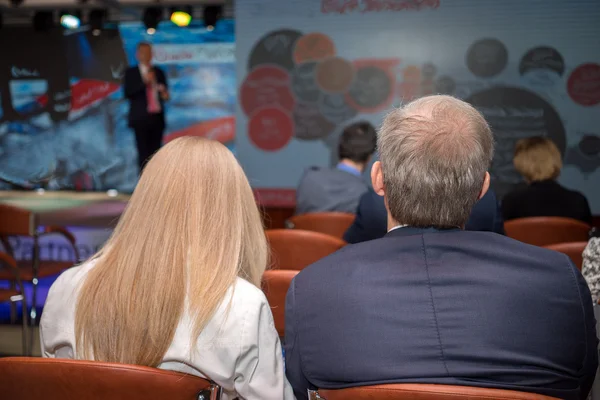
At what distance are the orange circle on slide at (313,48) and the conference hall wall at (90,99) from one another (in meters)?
3.49

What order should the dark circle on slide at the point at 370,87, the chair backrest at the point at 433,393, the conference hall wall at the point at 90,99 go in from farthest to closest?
1. the conference hall wall at the point at 90,99
2. the dark circle on slide at the point at 370,87
3. the chair backrest at the point at 433,393

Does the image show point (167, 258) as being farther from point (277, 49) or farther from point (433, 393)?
point (277, 49)

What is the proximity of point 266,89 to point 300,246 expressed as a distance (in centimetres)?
443

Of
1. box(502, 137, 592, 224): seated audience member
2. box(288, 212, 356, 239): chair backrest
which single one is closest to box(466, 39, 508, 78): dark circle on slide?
box(502, 137, 592, 224): seated audience member

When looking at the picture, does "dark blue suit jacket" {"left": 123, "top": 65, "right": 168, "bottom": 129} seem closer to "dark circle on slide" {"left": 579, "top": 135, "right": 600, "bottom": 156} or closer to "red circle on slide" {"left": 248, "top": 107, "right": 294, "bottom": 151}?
"red circle on slide" {"left": 248, "top": 107, "right": 294, "bottom": 151}

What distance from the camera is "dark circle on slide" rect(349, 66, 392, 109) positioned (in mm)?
6480

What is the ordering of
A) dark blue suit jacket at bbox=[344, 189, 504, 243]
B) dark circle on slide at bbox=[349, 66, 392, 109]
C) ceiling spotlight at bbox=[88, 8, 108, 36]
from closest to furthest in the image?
dark blue suit jacket at bbox=[344, 189, 504, 243], dark circle on slide at bbox=[349, 66, 392, 109], ceiling spotlight at bbox=[88, 8, 108, 36]

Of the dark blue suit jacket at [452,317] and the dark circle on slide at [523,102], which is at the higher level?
the dark circle on slide at [523,102]

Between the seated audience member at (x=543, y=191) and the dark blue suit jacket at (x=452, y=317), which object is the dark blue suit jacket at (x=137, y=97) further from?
the dark blue suit jacket at (x=452, y=317)

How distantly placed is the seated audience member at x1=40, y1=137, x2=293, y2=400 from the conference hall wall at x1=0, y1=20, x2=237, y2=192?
8.62 metres

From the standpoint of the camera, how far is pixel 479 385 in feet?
3.57

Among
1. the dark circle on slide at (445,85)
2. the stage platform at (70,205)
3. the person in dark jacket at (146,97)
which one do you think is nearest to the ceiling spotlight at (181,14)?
the person in dark jacket at (146,97)

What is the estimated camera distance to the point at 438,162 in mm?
1245

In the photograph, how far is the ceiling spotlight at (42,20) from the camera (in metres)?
9.73
